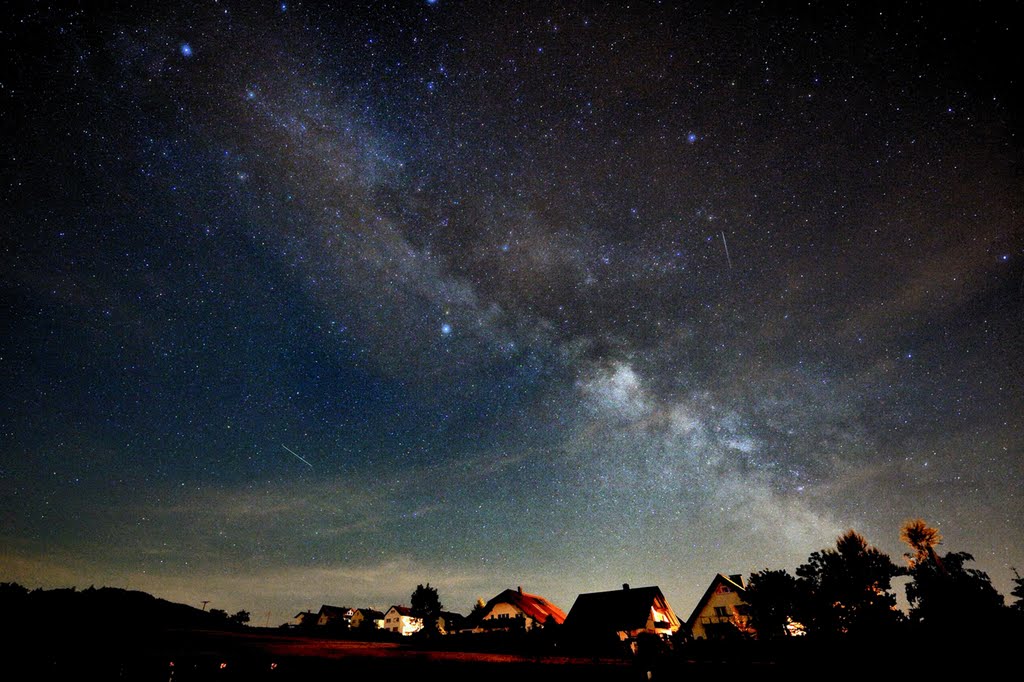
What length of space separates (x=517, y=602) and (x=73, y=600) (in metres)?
45.9

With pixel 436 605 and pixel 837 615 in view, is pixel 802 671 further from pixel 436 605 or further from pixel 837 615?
pixel 436 605

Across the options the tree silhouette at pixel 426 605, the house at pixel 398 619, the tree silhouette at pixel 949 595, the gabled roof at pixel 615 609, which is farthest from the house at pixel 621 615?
the house at pixel 398 619

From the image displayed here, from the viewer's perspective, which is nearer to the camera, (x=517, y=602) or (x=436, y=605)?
(x=517, y=602)

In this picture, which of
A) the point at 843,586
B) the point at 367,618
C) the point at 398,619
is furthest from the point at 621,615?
the point at 367,618

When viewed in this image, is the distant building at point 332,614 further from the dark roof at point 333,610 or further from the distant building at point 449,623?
the distant building at point 449,623

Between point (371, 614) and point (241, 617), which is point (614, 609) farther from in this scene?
point (371, 614)

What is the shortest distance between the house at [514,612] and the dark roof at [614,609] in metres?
6.24

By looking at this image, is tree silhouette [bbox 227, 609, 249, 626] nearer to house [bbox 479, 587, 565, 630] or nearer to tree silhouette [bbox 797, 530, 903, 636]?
house [bbox 479, 587, 565, 630]

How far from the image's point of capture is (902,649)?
1491cm

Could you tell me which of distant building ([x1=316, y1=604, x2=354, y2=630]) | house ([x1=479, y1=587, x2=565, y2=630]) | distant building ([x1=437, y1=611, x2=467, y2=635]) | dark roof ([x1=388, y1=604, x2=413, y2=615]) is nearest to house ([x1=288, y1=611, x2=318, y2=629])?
distant building ([x1=316, y1=604, x2=354, y2=630])

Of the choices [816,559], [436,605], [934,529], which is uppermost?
[934,529]

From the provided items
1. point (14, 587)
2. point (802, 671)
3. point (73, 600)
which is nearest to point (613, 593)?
point (802, 671)

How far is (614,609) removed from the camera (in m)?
48.2

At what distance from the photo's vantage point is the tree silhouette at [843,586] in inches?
1190
